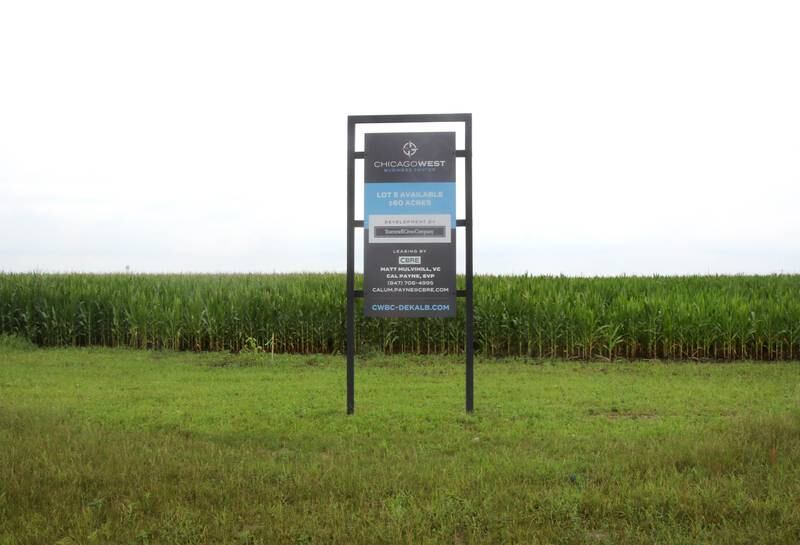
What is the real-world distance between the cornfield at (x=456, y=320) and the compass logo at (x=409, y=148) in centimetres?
897

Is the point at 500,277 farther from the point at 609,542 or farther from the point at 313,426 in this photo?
the point at 609,542

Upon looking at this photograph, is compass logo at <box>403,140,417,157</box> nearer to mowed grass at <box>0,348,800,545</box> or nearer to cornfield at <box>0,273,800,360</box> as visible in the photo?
mowed grass at <box>0,348,800,545</box>

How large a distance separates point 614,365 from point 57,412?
1165 centimetres

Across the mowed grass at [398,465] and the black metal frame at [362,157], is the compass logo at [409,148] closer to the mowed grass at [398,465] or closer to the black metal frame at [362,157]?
the black metal frame at [362,157]

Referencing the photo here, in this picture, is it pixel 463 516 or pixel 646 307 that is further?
pixel 646 307

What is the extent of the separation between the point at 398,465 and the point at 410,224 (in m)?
3.88

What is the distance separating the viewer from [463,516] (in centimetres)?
581

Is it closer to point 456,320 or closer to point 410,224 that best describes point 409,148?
point 410,224

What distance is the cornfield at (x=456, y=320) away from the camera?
18.2m

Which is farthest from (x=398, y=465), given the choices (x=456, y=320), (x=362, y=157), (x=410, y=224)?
(x=456, y=320)

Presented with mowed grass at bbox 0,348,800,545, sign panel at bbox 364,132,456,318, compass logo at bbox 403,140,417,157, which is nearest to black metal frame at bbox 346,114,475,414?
sign panel at bbox 364,132,456,318

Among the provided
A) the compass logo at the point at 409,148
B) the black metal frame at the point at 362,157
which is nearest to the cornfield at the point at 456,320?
the black metal frame at the point at 362,157

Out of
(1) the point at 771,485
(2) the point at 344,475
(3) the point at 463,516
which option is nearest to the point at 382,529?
(3) the point at 463,516

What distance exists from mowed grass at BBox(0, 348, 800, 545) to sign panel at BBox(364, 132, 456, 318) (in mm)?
1639
